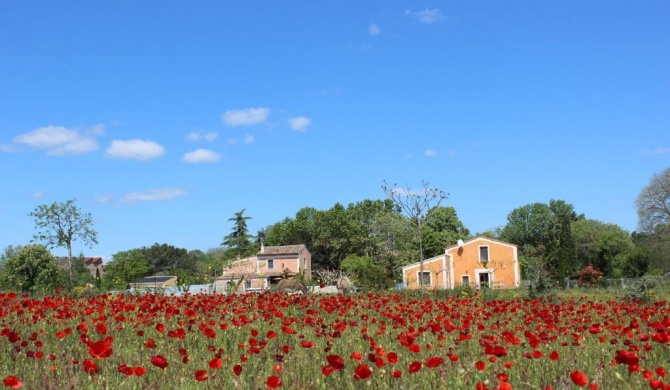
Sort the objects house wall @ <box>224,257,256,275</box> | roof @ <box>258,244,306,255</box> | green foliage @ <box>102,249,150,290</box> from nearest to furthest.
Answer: house wall @ <box>224,257,256,275</box>
roof @ <box>258,244,306,255</box>
green foliage @ <box>102,249,150,290</box>

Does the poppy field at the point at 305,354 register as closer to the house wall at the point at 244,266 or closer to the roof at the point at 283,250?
the roof at the point at 283,250

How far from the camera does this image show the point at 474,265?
186 feet

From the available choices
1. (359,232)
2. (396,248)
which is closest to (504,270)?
(396,248)

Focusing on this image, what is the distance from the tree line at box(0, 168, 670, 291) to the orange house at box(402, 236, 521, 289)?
8.98 ft

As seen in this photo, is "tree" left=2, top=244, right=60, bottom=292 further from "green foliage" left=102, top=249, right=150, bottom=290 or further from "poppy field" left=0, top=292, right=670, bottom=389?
"green foliage" left=102, top=249, right=150, bottom=290

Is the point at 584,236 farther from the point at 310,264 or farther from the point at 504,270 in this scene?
the point at 310,264

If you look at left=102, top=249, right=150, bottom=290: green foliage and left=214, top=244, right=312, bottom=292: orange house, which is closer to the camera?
left=214, top=244, right=312, bottom=292: orange house

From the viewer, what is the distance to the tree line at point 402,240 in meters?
53.7

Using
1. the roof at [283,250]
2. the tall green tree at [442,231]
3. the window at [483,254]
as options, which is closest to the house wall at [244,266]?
the roof at [283,250]

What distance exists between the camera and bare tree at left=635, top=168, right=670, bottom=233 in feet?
190

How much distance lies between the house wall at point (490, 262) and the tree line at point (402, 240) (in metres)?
2.98

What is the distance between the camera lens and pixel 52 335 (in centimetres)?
796

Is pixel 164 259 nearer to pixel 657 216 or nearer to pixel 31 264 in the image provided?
pixel 31 264

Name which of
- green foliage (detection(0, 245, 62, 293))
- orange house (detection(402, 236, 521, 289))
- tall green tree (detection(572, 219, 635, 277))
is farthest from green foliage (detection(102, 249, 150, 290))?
tall green tree (detection(572, 219, 635, 277))
